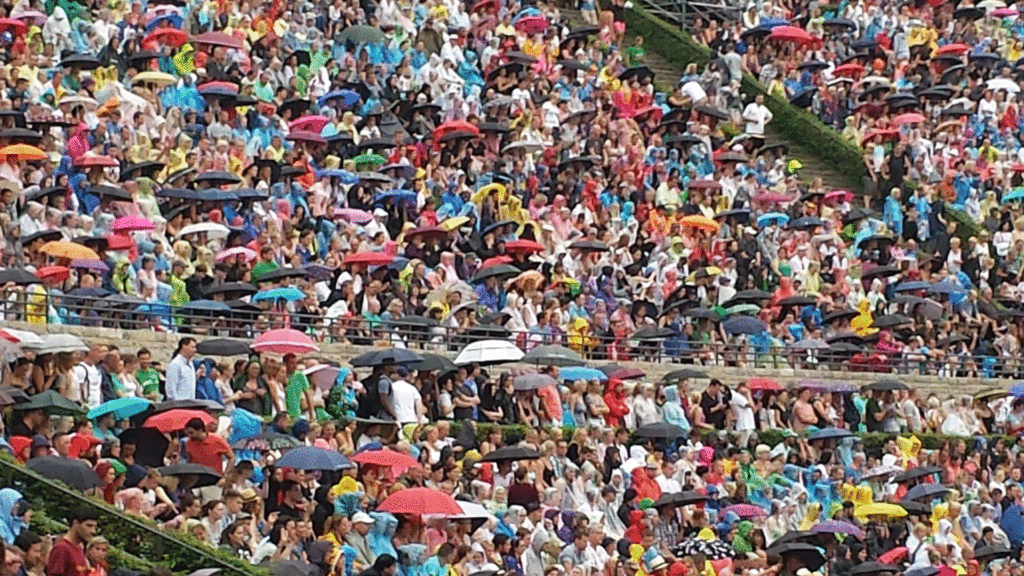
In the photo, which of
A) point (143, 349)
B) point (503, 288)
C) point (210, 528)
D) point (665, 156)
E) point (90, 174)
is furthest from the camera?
point (665, 156)

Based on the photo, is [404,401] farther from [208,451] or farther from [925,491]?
[925,491]

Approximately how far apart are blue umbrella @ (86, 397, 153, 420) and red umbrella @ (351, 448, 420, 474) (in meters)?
2.59

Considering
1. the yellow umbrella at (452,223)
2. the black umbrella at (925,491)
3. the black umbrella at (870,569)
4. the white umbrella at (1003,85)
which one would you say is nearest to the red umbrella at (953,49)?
the white umbrella at (1003,85)

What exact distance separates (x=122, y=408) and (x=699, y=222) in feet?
49.5

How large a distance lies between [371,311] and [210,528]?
8.81 meters

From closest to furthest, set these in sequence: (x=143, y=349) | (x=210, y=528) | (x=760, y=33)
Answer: (x=210, y=528) → (x=143, y=349) → (x=760, y=33)

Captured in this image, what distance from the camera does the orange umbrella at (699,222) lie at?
45531 millimetres

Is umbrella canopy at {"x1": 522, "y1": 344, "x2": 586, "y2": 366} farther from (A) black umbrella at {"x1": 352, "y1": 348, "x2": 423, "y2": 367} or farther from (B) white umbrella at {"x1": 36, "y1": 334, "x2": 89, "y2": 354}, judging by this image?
(B) white umbrella at {"x1": 36, "y1": 334, "x2": 89, "y2": 354}

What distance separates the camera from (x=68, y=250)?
3559cm

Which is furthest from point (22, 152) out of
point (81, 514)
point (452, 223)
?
point (81, 514)

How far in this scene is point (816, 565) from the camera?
36219 millimetres

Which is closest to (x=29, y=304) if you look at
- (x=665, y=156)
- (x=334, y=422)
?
(x=334, y=422)

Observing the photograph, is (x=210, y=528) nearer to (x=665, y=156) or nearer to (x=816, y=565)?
(x=816, y=565)

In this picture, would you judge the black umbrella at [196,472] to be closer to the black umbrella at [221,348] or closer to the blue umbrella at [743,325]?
the black umbrella at [221,348]
